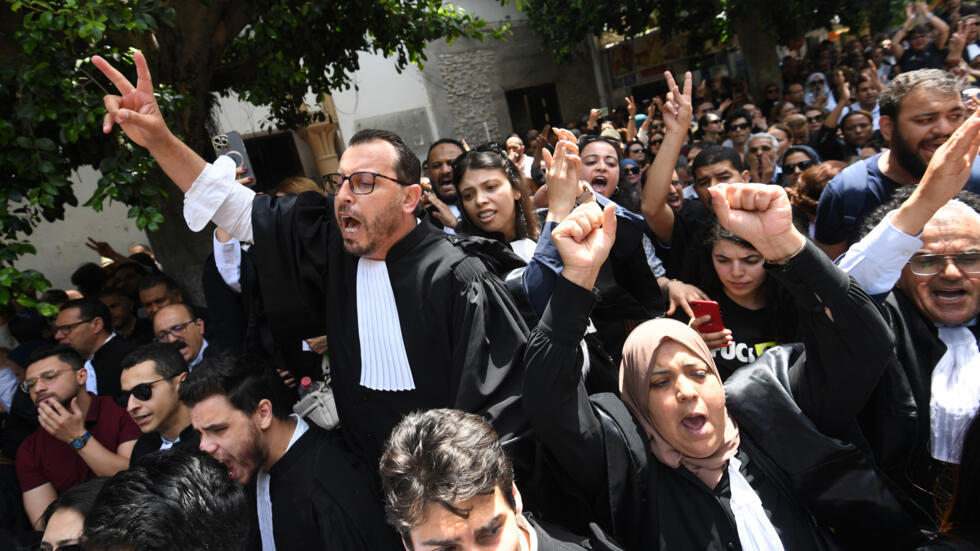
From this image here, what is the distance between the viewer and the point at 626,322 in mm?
3225

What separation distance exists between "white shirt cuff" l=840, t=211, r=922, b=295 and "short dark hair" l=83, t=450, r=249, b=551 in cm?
216

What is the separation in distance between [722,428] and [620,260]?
1.20m

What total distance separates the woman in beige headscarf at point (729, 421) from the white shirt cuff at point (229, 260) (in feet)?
6.29

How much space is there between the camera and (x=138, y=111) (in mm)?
2316

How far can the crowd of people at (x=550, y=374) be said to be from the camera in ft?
6.10

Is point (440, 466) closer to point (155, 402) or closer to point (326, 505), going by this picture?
point (326, 505)

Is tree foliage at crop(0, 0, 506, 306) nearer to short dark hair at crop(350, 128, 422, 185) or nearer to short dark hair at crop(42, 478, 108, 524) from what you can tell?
short dark hair at crop(42, 478, 108, 524)

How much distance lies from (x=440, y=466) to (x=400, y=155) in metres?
1.22

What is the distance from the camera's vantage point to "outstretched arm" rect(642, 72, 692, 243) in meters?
3.50

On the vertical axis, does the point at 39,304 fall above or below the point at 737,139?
above

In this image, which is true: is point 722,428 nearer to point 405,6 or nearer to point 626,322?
point 626,322

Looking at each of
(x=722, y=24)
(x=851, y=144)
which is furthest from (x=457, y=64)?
(x=851, y=144)

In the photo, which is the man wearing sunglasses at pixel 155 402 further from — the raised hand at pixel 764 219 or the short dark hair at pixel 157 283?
the raised hand at pixel 764 219

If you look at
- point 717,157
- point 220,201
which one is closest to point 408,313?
point 220,201
